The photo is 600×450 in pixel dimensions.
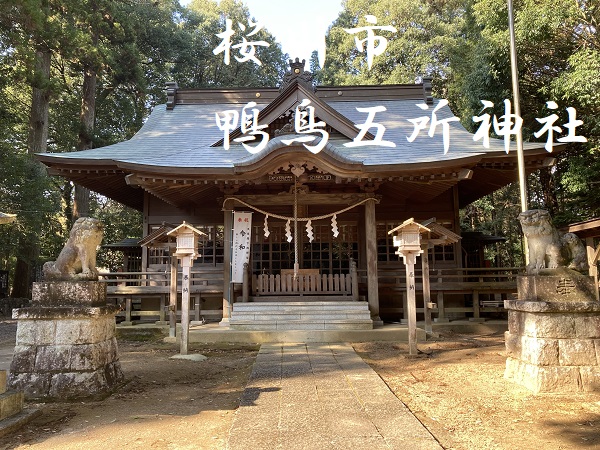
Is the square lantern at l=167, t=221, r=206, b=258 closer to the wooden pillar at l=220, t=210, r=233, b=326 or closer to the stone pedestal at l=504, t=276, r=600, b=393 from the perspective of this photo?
the wooden pillar at l=220, t=210, r=233, b=326

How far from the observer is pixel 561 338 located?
4746 millimetres

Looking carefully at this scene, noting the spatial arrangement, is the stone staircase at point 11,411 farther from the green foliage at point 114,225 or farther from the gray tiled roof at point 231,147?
the green foliage at point 114,225

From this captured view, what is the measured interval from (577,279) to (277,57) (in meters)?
34.8

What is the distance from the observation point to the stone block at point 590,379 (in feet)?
15.2

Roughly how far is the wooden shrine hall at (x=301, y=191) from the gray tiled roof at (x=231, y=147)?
5 centimetres

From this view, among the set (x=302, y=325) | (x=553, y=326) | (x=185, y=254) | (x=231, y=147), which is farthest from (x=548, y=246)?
(x=231, y=147)

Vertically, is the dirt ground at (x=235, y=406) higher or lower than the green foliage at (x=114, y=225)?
lower

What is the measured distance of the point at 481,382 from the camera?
17.5 ft

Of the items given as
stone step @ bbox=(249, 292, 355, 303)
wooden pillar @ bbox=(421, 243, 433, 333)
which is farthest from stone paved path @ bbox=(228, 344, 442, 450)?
stone step @ bbox=(249, 292, 355, 303)

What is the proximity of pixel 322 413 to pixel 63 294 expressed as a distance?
3363mm

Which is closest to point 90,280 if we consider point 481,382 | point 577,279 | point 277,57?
point 481,382

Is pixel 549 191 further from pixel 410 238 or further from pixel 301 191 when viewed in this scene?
pixel 410 238

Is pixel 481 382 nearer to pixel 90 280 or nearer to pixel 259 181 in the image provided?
pixel 90 280

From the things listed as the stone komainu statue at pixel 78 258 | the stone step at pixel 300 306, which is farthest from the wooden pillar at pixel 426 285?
the stone komainu statue at pixel 78 258
